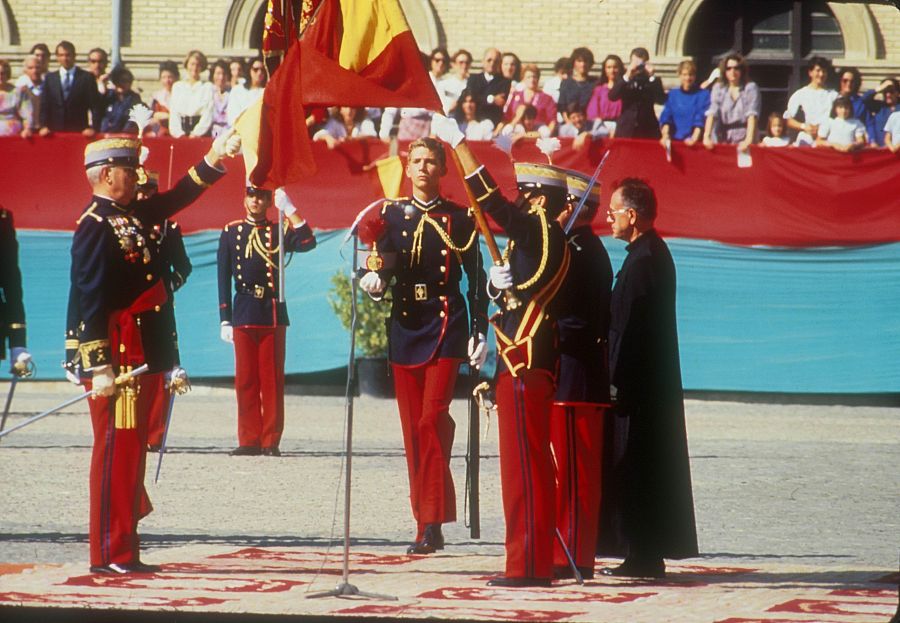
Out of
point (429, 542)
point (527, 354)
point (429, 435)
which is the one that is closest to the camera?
point (527, 354)

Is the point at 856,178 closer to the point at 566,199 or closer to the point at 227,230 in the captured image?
the point at 227,230

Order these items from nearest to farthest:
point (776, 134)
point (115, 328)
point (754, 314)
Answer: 1. point (115, 328)
2. point (754, 314)
3. point (776, 134)

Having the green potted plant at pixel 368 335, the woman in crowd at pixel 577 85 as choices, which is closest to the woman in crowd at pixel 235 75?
the green potted plant at pixel 368 335

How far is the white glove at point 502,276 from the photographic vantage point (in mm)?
7605

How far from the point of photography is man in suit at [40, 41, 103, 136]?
51.9 ft

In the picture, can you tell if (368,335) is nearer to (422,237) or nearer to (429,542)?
(422,237)

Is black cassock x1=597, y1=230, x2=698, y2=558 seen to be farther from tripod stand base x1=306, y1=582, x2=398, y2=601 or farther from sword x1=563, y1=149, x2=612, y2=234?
tripod stand base x1=306, y1=582, x2=398, y2=601

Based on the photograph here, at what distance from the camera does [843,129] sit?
→ 624 inches

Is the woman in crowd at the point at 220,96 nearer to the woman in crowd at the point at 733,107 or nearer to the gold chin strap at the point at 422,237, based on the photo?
the woman in crowd at the point at 733,107

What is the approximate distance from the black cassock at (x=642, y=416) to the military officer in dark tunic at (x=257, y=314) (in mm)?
4672

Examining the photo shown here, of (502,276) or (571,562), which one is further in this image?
(571,562)

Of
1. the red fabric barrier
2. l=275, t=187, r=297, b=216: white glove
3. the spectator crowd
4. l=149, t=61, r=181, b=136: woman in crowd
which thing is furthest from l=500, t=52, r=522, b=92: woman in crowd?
l=275, t=187, r=297, b=216: white glove

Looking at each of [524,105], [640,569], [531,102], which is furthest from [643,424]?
[531,102]

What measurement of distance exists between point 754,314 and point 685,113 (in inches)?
68.9
